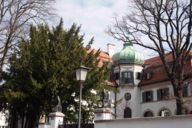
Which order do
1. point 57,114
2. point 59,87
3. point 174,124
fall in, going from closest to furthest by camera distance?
point 174,124, point 57,114, point 59,87

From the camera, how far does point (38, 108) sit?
27.0 metres

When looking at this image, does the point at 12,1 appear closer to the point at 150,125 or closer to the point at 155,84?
the point at 150,125

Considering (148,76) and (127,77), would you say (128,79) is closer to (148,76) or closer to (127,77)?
(127,77)

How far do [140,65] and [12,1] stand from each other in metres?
28.8

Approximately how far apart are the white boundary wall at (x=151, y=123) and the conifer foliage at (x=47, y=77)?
24.2ft

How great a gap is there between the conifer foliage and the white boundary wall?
24.2ft

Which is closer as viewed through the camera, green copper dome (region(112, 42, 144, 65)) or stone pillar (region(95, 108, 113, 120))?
stone pillar (region(95, 108, 113, 120))

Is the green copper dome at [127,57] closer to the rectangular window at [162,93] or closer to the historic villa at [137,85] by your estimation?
the historic villa at [137,85]

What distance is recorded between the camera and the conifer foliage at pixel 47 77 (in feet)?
86.4

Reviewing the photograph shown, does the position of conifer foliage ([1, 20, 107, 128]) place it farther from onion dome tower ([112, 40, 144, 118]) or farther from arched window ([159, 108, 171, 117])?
onion dome tower ([112, 40, 144, 118])

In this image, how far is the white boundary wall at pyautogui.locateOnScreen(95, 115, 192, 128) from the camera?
1633 centimetres

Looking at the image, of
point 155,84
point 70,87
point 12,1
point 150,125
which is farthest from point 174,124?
point 155,84

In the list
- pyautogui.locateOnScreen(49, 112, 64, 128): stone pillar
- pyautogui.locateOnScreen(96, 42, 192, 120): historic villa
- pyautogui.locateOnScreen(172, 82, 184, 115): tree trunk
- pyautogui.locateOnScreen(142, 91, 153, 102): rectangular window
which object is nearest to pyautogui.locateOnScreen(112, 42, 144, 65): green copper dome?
pyautogui.locateOnScreen(96, 42, 192, 120): historic villa

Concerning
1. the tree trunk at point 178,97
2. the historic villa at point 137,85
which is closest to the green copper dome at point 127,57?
the historic villa at point 137,85
